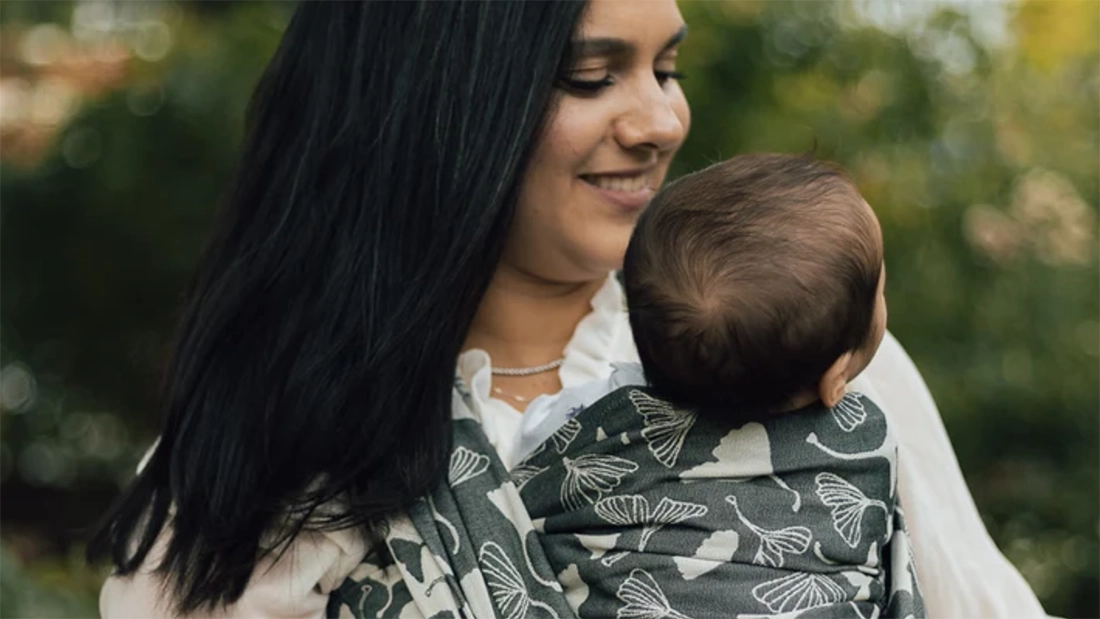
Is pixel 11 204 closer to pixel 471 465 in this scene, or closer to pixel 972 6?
pixel 972 6

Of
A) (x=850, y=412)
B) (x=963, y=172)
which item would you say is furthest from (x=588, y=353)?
(x=963, y=172)

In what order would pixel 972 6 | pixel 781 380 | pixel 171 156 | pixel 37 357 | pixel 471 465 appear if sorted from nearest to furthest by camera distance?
1. pixel 781 380
2. pixel 471 465
3. pixel 972 6
4. pixel 171 156
5. pixel 37 357

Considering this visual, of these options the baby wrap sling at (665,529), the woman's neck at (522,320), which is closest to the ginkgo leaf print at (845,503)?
the baby wrap sling at (665,529)

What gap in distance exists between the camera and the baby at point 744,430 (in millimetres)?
1808

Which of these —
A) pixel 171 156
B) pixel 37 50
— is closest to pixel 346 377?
pixel 171 156

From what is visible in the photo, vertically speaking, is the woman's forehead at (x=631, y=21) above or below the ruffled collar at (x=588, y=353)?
above

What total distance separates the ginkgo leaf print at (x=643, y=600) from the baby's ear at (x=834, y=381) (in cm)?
27

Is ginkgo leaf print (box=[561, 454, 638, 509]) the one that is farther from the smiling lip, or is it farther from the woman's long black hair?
the smiling lip

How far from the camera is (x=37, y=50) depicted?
16.9 feet

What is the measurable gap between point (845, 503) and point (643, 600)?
243mm

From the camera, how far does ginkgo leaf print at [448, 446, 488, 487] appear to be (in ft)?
6.56

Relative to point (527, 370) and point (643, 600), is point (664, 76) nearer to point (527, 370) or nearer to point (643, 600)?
point (527, 370)

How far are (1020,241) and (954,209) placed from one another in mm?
213

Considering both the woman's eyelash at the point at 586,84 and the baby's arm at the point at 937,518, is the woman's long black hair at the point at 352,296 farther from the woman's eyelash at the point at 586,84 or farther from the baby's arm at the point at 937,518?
the baby's arm at the point at 937,518
